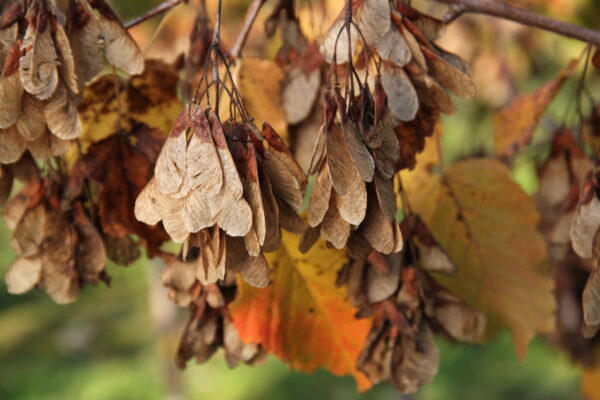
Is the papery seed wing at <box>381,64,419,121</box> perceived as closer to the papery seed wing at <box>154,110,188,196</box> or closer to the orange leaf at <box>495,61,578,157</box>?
the papery seed wing at <box>154,110,188,196</box>

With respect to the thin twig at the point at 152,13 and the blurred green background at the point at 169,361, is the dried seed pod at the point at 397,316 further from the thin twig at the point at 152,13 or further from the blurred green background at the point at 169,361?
the blurred green background at the point at 169,361

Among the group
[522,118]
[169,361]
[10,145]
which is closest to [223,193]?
[10,145]

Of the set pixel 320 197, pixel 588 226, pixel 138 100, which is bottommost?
pixel 588 226

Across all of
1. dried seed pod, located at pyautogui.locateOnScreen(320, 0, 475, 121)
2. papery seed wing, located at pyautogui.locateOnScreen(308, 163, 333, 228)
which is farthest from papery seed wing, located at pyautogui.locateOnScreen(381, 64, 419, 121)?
papery seed wing, located at pyautogui.locateOnScreen(308, 163, 333, 228)

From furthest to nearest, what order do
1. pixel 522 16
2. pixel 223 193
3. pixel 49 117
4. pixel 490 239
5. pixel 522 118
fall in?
pixel 522 118, pixel 490 239, pixel 522 16, pixel 49 117, pixel 223 193

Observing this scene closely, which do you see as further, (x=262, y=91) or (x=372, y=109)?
(x=262, y=91)

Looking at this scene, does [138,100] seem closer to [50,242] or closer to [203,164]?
[50,242]

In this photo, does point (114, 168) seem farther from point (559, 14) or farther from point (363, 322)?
point (559, 14)
